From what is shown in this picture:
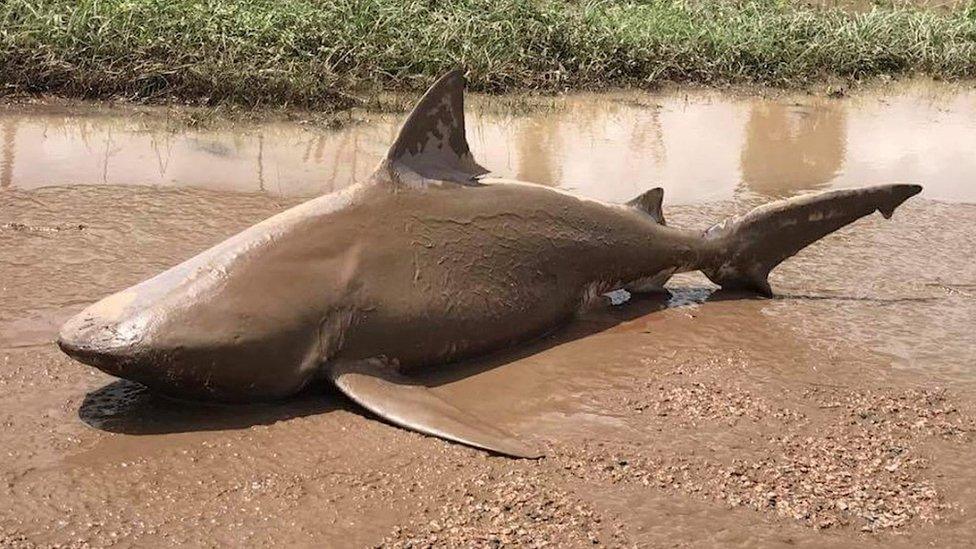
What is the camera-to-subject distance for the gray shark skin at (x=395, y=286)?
4367 millimetres

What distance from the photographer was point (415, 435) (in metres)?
4.44

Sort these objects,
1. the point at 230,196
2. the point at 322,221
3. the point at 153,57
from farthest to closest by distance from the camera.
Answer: the point at 153,57, the point at 230,196, the point at 322,221

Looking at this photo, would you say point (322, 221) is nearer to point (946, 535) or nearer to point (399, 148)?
point (399, 148)

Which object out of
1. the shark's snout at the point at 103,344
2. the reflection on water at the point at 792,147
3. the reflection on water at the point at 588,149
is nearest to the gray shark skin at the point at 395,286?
the shark's snout at the point at 103,344

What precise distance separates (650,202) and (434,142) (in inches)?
57.3

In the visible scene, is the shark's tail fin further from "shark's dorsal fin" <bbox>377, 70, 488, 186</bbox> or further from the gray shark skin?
"shark's dorsal fin" <bbox>377, 70, 488, 186</bbox>

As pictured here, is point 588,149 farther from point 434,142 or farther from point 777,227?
point 434,142

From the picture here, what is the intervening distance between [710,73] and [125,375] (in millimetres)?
10105

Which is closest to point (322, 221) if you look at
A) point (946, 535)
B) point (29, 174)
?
point (946, 535)

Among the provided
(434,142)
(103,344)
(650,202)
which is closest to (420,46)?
(650,202)

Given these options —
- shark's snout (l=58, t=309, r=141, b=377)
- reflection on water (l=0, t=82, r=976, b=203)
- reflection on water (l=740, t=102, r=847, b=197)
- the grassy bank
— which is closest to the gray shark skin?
shark's snout (l=58, t=309, r=141, b=377)

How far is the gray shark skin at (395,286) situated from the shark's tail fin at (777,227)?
199mm

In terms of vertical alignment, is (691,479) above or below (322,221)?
below

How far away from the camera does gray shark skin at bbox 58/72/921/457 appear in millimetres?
4367
